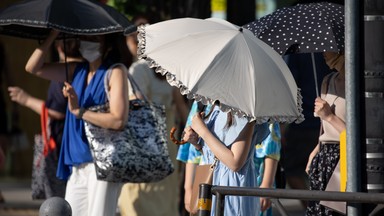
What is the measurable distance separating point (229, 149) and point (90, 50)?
2.17 meters

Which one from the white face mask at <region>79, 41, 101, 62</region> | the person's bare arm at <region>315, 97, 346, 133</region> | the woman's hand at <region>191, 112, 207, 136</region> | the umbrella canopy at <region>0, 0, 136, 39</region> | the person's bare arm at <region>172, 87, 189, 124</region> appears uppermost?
the umbrella canopy at <region>0, 0, 136, 39</region>

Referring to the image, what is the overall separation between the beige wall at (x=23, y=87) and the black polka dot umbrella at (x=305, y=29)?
35.1 ft

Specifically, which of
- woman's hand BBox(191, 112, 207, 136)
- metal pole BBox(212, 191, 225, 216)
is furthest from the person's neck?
metal pole BBox(212, 191, 225, 216)

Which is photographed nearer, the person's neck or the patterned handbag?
the patterned handbag

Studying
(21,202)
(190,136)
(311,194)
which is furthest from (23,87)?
(311,194)

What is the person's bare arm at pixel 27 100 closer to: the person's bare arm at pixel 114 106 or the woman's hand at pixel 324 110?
the person's bare arm at pixel 114 106

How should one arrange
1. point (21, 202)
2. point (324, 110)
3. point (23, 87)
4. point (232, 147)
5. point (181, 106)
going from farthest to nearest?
1. point (23, 87)
2. point (21, 202)
3. point (181, 106)
4. point (324, 110)
5. point (232, 147)

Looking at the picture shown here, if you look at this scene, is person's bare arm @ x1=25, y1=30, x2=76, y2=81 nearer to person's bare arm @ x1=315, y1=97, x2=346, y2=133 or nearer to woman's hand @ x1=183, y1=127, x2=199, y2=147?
woman's hand @ x1=183, y1=127, x2=199, y2=147

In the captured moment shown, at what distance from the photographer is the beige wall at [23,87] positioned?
56.5ft

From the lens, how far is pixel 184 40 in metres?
6.02

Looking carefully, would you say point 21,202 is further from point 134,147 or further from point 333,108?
point 333,108

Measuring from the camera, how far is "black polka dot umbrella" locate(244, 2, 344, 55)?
6473mm

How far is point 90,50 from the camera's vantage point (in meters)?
7.97

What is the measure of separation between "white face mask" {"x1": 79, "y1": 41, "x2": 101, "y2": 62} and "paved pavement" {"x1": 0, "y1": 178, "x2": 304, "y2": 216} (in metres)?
3.30
